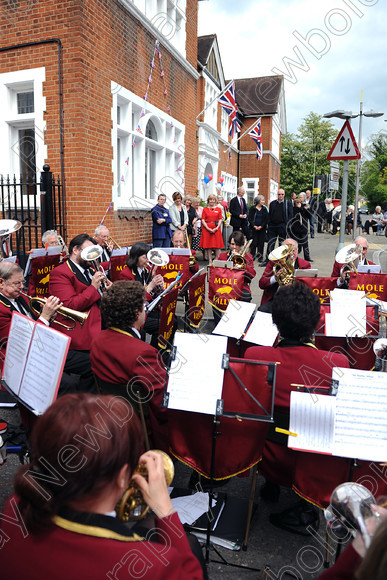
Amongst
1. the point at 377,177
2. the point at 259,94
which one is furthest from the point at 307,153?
the point at 259,94

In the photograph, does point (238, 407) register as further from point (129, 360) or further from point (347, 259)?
point (347, 259)

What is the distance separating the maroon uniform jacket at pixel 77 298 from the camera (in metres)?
4.05

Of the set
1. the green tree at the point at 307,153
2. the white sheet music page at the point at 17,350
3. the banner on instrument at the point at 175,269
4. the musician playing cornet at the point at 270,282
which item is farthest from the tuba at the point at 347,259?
the green tree at the point at 307,153

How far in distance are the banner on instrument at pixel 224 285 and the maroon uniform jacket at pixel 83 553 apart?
4274 mm

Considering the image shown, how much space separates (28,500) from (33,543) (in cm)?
10

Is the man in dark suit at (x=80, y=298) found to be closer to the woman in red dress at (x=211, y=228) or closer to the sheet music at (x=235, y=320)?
the sheet music at (x=235, y=320)

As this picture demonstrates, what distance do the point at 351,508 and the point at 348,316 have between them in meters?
2.73

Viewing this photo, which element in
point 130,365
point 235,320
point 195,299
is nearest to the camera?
point 130,365

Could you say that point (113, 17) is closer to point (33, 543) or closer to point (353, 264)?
point (353, 264)

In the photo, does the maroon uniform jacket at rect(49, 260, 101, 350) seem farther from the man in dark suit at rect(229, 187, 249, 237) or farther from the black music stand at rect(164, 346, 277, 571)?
the man in dark suit at rect(229, 187, 249, 237)

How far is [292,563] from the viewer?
239 centimetres

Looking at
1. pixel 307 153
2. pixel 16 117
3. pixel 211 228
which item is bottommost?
pixel 211 228

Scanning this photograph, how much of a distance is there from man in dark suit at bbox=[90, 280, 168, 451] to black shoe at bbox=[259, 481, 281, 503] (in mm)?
732

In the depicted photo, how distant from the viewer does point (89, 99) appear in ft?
25.4
